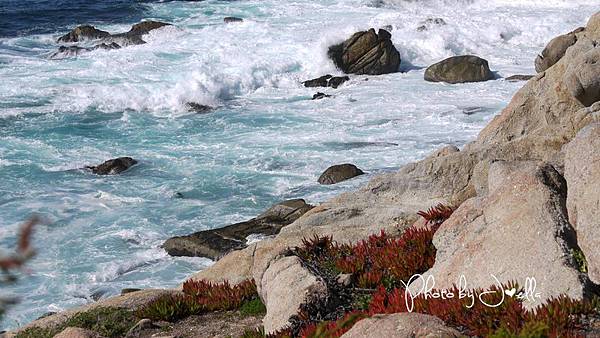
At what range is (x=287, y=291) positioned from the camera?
33.5 feet

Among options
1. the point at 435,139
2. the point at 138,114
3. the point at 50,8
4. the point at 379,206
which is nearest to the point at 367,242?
the point at 379,206

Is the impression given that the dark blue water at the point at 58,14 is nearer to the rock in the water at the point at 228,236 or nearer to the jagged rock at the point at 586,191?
the rock in the water at the point at 228,236

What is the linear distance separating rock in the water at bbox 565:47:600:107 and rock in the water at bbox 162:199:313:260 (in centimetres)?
743

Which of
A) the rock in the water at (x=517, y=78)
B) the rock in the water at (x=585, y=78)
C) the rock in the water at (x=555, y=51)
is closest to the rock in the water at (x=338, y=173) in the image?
the rock in the water at (x=585, y=78)

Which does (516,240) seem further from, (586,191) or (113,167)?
(113,167)

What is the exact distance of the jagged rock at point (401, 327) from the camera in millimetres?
6305

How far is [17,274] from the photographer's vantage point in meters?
2.36

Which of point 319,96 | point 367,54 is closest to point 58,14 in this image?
point 367,54

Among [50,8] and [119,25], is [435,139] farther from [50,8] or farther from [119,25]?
[50,8]

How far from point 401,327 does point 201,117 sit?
26.3 metres

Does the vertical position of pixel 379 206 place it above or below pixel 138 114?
above

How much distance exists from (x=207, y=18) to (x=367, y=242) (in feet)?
137

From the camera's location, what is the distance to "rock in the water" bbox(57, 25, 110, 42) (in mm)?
46531

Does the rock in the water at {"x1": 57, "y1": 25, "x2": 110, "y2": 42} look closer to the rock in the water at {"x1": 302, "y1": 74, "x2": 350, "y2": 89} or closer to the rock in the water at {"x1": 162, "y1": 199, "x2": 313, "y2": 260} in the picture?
the rock in the water at {"x1": 302, "y1": 74, "x2": 350, "y2": 89}
